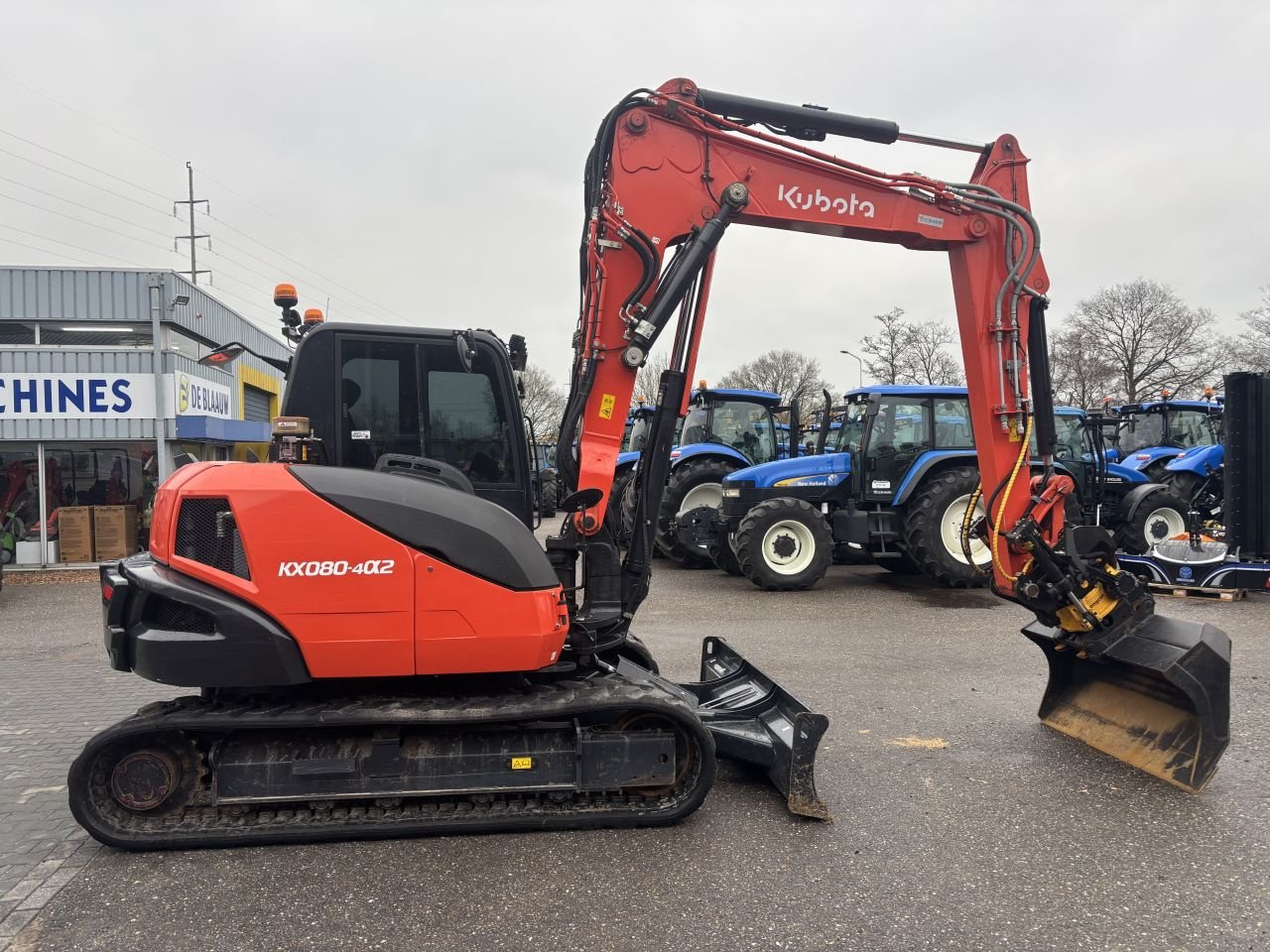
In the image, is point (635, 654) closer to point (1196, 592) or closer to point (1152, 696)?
point (1152, 696)

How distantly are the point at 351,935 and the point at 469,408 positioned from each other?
231 centimetres

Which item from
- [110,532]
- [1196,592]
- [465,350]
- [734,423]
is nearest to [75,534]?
[110,532]

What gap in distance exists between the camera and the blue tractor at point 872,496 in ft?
32.8

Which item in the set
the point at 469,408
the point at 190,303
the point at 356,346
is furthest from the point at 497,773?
the point at 190,303

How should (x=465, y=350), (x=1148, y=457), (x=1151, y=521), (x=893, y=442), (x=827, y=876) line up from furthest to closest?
(x=1148, y=457), (x=1151, y=521), (x=893, y=442), (x=465, y=350), (x=827, y=876)

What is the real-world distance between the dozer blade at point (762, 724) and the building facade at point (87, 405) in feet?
39.8

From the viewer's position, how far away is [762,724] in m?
4.19

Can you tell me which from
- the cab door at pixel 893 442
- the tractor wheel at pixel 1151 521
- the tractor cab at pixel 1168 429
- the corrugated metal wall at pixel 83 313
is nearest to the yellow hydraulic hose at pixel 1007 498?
the cab door at pixel 893 442

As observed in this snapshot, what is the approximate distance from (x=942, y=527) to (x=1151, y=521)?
4.25 metres

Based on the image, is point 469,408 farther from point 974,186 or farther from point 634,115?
point 974,186

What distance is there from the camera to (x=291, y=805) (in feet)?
11.9

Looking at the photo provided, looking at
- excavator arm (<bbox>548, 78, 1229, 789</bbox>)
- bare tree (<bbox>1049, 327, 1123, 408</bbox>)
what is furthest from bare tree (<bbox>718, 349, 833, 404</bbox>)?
excavator arm (<bbox>548, 78, 1229, 789</bbox>)

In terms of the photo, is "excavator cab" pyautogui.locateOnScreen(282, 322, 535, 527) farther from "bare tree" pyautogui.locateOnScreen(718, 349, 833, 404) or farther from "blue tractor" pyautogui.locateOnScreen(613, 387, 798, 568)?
"bare tree" pyautogui.locateOnScreen(718, 349, 833, 404)

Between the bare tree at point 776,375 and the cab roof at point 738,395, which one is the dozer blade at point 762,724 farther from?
the bare tree at point 776,375
